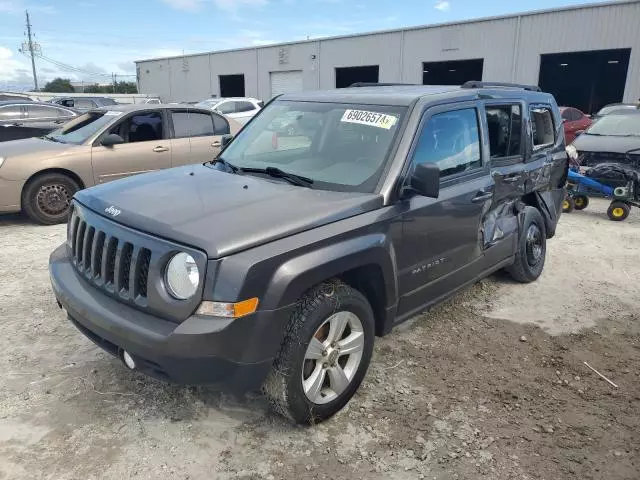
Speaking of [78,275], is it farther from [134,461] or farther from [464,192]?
[464,192]

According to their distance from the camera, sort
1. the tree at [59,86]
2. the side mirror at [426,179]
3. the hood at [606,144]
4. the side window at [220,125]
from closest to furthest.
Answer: the side mirror at [426,179], the side window at [220,125], the hood at [606,144], the tree at [59,86]

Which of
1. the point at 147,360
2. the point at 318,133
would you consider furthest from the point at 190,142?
the point at 147,360

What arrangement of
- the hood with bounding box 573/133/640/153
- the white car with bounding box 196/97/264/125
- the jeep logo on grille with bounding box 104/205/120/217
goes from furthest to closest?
the white car with bounding box 196/97/264/125, the hood with bounding box 573/133/640/153, the jeep logo on grille with bounding box 104/205/120/217

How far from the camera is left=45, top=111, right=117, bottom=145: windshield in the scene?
7.47 meters

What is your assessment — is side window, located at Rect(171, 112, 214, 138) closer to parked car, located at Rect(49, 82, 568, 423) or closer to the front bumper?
parked car, located at Rect(49, 82, 568, 423)

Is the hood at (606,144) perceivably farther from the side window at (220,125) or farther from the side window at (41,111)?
the side window at (41,111)

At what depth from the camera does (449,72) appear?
3444 centimetres

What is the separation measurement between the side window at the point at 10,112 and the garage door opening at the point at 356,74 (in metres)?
22.8

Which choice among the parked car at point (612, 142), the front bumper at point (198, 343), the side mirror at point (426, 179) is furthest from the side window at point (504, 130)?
the parked car at point (612, 142)

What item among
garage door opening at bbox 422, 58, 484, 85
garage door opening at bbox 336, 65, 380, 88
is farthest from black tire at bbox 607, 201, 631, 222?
garage door opening at bbox 336, 65, 380, 88

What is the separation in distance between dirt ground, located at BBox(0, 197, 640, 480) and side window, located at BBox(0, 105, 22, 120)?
351 inches

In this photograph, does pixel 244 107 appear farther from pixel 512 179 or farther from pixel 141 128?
pixel 512 179

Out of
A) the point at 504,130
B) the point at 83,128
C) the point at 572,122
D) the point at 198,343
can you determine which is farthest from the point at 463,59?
the point at 198,343

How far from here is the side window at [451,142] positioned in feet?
11.5
